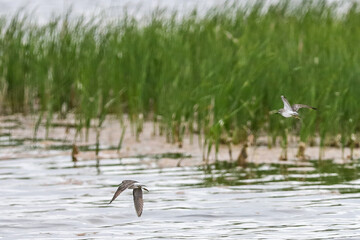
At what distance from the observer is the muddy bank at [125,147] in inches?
375

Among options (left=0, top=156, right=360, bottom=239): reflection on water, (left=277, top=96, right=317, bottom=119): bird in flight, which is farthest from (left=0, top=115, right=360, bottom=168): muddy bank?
(left=277, top=96, right=317, bottom=119): bird in flight

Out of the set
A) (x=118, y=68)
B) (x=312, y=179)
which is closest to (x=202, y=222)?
(x=312, y=179)

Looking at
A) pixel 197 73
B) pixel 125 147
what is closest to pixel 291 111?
pixel 125 147

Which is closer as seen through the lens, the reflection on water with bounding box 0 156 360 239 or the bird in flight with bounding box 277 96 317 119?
the reflection on water with bounding box 0 156 360 239

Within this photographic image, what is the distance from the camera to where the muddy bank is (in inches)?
375

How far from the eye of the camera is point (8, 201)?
760 centimetres

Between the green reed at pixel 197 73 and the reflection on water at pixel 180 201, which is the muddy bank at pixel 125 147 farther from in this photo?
the reflection on water at pixel 180 201

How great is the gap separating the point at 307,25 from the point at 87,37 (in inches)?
122

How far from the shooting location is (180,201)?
24.8ft

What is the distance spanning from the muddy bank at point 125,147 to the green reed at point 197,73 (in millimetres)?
160

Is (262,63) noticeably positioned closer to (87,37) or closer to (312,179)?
(312,179)

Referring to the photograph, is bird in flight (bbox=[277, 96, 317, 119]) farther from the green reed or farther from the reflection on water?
the green reed

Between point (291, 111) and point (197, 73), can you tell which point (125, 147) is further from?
point (291, 111)

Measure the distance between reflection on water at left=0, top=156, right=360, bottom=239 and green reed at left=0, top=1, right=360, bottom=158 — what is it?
0.60 m
